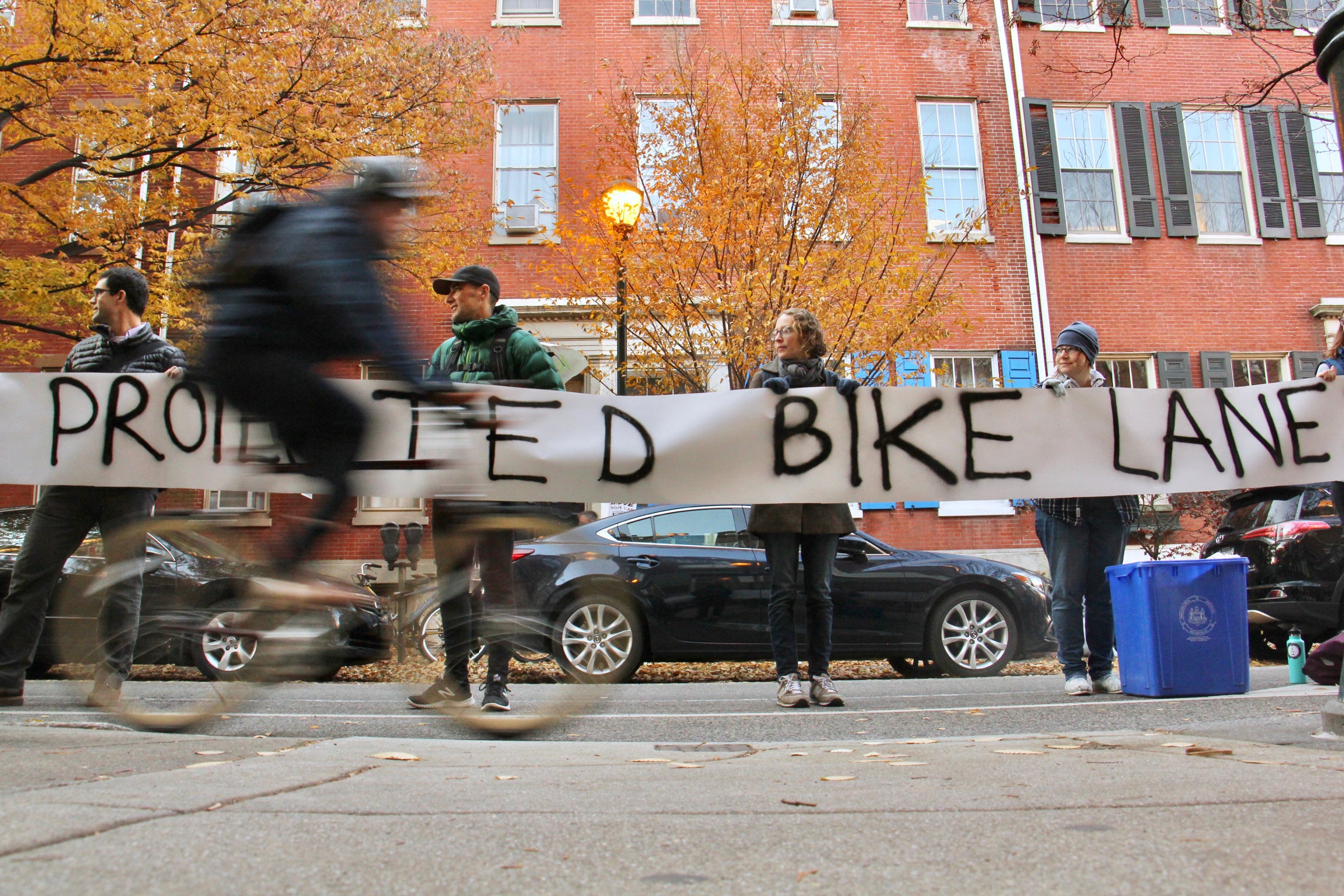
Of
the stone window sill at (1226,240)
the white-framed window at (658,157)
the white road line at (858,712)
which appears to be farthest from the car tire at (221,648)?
the stone window sill at (1226,240)

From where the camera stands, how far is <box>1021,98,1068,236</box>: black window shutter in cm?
1784

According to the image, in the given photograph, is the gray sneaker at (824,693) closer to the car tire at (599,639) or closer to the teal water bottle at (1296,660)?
the car tire at (599,639)

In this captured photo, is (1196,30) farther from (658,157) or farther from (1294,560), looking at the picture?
(1294,560)

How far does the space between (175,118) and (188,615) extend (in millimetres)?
9601

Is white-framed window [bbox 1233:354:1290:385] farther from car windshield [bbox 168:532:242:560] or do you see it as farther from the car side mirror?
car windshield [bbox 168:532:242:560]

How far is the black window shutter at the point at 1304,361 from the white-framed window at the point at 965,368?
5.36m

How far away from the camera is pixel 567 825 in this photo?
6.79 feet

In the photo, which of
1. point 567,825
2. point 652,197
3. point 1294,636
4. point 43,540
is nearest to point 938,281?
point 652,197

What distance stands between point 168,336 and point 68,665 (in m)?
10.5

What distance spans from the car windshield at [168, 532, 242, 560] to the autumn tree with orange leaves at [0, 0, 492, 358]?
748 cm

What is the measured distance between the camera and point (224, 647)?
3.55 meters

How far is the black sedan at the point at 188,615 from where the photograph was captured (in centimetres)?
346

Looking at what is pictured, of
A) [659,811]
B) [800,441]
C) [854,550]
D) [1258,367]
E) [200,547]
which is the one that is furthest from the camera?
[1258,367]

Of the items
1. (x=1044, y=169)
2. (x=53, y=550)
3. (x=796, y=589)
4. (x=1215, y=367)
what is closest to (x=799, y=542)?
(x=796, y=589)
